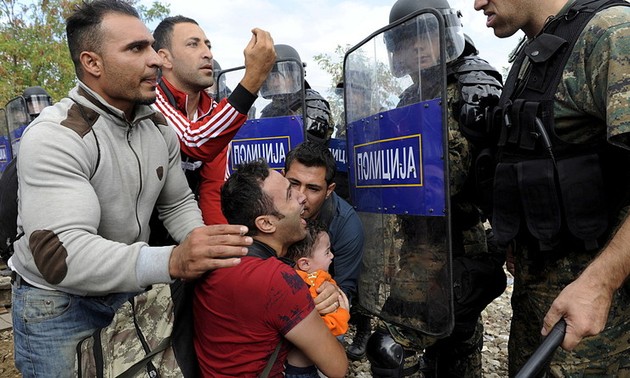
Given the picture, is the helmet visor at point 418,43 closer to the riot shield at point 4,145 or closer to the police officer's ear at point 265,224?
the police officer's ear at point 265,224

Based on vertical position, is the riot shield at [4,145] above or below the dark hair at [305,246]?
above

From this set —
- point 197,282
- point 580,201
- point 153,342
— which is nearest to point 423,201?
point 580,201

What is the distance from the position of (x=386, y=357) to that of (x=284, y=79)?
1753 millimetres

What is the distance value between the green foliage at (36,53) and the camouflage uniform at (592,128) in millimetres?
12692

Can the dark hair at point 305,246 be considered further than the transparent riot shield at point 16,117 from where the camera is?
No

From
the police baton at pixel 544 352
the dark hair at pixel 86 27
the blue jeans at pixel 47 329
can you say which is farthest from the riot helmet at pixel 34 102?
the police baton at pixel 544 352

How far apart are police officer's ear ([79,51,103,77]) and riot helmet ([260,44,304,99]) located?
1429 millimetres

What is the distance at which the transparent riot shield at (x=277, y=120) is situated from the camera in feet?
9.32

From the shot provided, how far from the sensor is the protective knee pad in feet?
6.28

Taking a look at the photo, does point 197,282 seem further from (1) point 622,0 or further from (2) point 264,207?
(1) point 622,0

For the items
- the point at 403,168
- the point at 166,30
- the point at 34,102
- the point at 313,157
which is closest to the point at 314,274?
the point at 403,168

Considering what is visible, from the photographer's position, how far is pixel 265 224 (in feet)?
5.43

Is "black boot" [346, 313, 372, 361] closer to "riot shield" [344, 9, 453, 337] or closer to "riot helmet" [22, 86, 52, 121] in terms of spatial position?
"riot shield" [344, 9, 453, 337]

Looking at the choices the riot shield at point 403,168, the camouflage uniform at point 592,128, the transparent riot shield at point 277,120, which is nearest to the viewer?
the camouflage uniform at point 592,128
